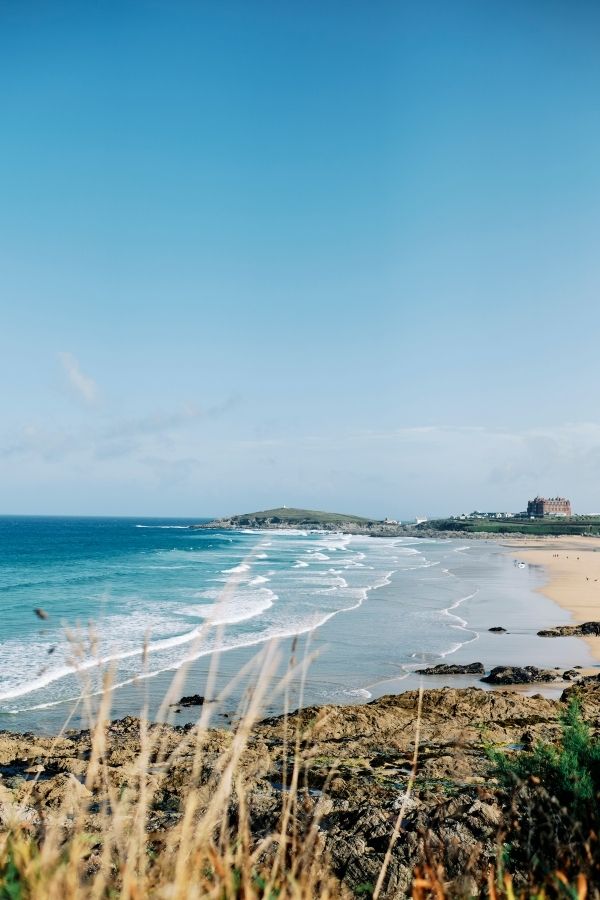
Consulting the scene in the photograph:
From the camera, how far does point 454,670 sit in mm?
17141

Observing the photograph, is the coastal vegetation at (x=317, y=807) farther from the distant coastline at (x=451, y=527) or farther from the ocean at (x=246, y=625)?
the distant coastline at (x=451, y=527)

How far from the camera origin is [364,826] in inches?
232

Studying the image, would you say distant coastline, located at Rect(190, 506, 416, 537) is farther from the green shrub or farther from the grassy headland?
the green shrub

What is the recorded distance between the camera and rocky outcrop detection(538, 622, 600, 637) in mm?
23031

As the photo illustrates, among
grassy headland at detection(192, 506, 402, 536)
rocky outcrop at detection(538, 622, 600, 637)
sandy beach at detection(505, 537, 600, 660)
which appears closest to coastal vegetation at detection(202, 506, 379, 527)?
grassy headland at detection(192, 506, 402, 536)

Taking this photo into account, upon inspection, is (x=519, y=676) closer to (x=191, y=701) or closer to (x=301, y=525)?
(x=191, y=701)

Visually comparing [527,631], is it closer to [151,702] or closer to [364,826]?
[151,702]

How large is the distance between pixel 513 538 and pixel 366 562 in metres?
67.9

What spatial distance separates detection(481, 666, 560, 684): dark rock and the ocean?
1.88 metres

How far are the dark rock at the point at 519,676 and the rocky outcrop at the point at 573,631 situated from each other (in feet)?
22.9

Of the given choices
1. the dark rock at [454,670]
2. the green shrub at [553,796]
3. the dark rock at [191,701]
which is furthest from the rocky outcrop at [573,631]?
the green shrub at [553,796]

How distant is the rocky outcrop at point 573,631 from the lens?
75.6 ft

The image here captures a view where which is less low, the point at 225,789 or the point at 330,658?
the point at 225,789

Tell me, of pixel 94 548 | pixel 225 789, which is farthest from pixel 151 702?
pixel 94 548
